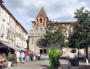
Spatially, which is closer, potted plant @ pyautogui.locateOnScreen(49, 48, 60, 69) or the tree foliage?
potted plant @ pyautogui.locateOnScreen(49, 48, 60, 69)

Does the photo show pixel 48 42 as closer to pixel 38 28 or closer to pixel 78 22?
pixel 78 22

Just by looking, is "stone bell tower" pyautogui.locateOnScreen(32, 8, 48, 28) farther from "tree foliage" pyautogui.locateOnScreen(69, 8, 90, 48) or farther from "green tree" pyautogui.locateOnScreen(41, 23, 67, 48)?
"tree foliage" pyautogui.locateOnScreen(69, 8, 90, 48)

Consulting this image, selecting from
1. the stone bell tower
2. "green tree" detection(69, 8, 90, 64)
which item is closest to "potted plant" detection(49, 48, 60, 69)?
"green tree" detection(69, 8, 90, 64)

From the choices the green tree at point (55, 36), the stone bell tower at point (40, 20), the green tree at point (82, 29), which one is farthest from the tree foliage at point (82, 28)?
the stone bell tower at point (40, 20)

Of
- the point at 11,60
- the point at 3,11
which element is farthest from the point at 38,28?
the point at 11,60

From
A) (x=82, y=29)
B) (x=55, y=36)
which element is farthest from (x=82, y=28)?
(x=55, y=36)

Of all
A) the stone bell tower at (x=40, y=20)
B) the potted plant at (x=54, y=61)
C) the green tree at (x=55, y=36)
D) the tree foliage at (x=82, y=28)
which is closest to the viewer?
the potted plant at (x=54, y=61)

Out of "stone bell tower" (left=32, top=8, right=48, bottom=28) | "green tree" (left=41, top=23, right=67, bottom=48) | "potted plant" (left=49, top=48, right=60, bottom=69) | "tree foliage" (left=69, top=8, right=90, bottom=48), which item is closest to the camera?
"potted plant" (left=49, top=48, right=60, bottom=69)

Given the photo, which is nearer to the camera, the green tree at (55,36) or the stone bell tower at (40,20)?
the green tree at (55,36)

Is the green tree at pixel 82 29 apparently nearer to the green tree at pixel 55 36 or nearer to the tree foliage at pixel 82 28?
the tree foliage at pixel 82 28

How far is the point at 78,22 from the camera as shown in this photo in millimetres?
21719

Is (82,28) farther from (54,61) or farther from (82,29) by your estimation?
(54,61)

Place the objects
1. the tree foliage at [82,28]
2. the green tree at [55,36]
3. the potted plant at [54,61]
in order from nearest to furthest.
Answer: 1. the potted plant at [54,61]
2. the tree foliage at [82,28]
3. the green tree at [55,36]

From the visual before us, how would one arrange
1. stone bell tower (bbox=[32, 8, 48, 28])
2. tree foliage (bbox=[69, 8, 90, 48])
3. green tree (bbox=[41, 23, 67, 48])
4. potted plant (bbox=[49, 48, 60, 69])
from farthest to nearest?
stone bell tower (bbox=[32, 8, 48, 28]), green tree (bbox=[41, 23, 67, 48]), tree foliage (bbox=[69, 8, 90, 48]), potted plant (bbox=[49, 48, 60, 69])
